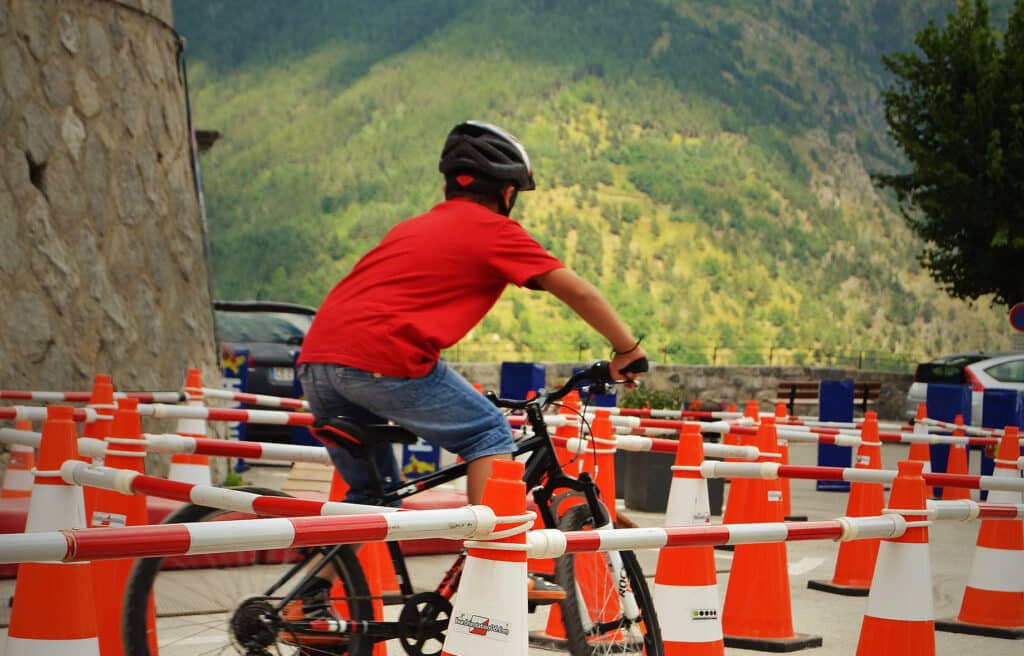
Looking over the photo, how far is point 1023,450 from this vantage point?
12.5m

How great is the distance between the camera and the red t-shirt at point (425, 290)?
13.5ft

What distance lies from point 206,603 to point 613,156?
208ft

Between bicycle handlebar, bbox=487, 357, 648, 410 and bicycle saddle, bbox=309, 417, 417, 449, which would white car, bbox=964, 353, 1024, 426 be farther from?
bicycle saddle, bbox=309, 417, 417, 449

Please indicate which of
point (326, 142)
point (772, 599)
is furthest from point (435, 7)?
point (772, 599)

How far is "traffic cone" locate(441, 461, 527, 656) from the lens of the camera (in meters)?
3.36

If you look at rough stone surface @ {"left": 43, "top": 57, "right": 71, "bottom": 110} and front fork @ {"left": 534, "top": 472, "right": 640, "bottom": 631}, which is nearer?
front fork @ {"left": 534, "top": 472, "right": 640, "bottom": 631}

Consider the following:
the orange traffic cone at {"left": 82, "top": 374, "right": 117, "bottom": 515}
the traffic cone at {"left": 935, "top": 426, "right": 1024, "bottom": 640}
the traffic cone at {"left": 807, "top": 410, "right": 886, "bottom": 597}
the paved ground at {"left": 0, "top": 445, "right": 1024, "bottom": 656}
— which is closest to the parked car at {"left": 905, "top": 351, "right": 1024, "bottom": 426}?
the paved ground at {"left": 0, "top": 445, "right": 1024, "bottom": 656}

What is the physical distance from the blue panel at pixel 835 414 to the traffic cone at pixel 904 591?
9852 millimetres

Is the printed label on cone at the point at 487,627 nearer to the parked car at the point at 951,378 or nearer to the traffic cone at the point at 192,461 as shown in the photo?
the traffic cone at the point at 192,461

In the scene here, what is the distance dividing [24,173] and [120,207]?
0.98 m

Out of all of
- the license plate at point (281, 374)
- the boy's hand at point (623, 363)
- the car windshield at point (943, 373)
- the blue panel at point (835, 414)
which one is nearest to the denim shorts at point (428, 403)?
the boy's hand at point (623, 363)

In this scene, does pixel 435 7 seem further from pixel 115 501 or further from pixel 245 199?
pixel 115 501

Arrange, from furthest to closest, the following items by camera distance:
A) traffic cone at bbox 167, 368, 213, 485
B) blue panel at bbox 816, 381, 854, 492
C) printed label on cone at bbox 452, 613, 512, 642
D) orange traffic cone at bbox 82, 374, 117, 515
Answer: blue panel at bbox 816, 381, 854, 492, traffic cone at bbox 167, 368, 213, 485, orange traffic cone at bbox 82, 374, 117, 515, printed label on cone at bbox 452, 613, 512, 642

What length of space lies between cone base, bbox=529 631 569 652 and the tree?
2833cm
